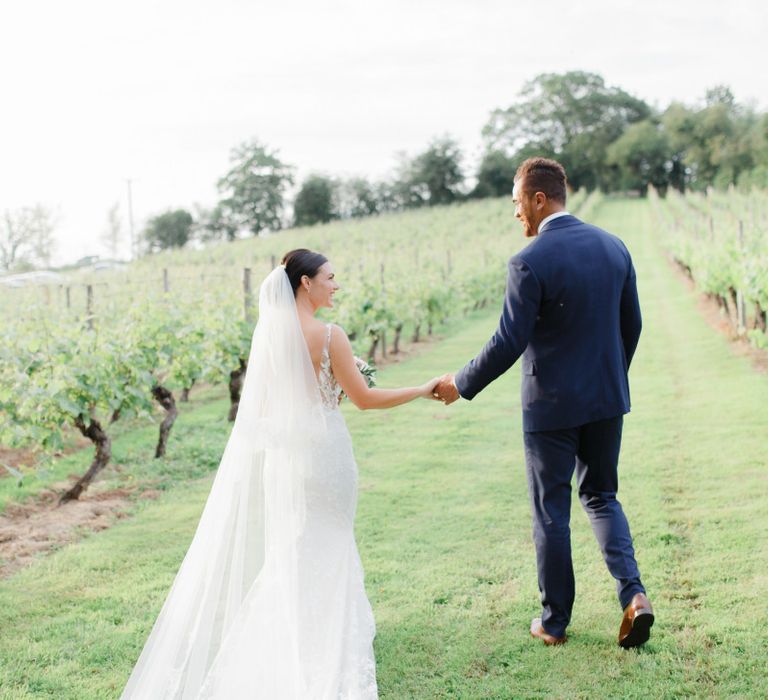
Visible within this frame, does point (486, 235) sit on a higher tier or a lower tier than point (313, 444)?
higher

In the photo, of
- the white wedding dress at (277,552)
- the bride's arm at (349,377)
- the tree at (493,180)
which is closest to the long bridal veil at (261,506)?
the white wedding dress at (277,552)

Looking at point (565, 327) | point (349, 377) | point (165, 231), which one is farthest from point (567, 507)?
point (165, 231)

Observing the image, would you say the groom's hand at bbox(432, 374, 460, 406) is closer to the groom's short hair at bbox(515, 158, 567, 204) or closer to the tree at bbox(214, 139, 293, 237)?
the groom's short hair at bbox(515, 158, 567, 204)

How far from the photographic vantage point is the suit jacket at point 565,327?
3.17 meters

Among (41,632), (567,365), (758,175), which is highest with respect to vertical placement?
(758,175)

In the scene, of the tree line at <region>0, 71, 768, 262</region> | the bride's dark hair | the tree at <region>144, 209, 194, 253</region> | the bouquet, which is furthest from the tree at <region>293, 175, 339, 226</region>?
the bride's dark hair

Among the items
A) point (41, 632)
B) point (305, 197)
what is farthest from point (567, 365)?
point (305, 197)

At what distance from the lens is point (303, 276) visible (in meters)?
3.26

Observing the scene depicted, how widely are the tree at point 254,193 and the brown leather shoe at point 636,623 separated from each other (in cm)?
5482

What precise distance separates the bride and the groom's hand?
15.3 inches

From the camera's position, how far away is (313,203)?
2159 inches

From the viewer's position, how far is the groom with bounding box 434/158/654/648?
125 inches

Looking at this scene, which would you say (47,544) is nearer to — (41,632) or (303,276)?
(41,632)

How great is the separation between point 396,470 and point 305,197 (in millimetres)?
50331
